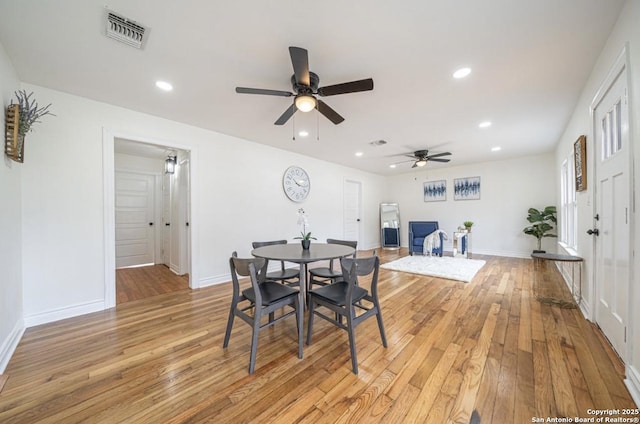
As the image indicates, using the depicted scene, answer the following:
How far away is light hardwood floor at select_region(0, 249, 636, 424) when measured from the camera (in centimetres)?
133

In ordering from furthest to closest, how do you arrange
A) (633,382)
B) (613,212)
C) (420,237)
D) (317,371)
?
(420,237)
(613,212)
(317,371)
(633,382)

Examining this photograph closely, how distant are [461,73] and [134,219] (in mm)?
6368

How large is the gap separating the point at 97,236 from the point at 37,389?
1.72 m

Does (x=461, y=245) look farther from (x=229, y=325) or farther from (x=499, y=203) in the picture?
(x=229, y=325)

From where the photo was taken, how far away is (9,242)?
2004mm

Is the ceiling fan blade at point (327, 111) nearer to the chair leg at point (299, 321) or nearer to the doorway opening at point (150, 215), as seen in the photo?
the chair leg at point (299, 321)

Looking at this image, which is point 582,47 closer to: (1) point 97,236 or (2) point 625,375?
(2) point 625,375

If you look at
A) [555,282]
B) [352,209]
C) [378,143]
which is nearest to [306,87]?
[378,143]

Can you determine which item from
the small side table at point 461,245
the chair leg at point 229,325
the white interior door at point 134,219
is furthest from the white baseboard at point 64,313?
the small side table at point 461,245

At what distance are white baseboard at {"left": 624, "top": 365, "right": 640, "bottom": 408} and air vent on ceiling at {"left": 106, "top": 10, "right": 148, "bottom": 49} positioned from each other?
3.90 m

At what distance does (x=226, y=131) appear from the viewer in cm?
379

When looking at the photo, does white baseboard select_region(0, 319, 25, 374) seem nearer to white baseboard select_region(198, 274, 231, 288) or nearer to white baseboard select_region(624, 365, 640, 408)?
white baseboard select_region(198, 274, 231, 288)

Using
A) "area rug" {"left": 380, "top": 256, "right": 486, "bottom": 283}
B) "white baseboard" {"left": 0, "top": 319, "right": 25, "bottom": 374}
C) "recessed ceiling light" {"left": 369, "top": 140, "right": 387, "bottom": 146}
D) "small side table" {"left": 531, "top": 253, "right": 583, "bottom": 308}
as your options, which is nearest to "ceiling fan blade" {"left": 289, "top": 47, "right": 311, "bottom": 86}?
"recessed ceiling light" {"left": 369, "top": 140, "right": 387, "bottom": 146}

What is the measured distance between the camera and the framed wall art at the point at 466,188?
6.49 m
